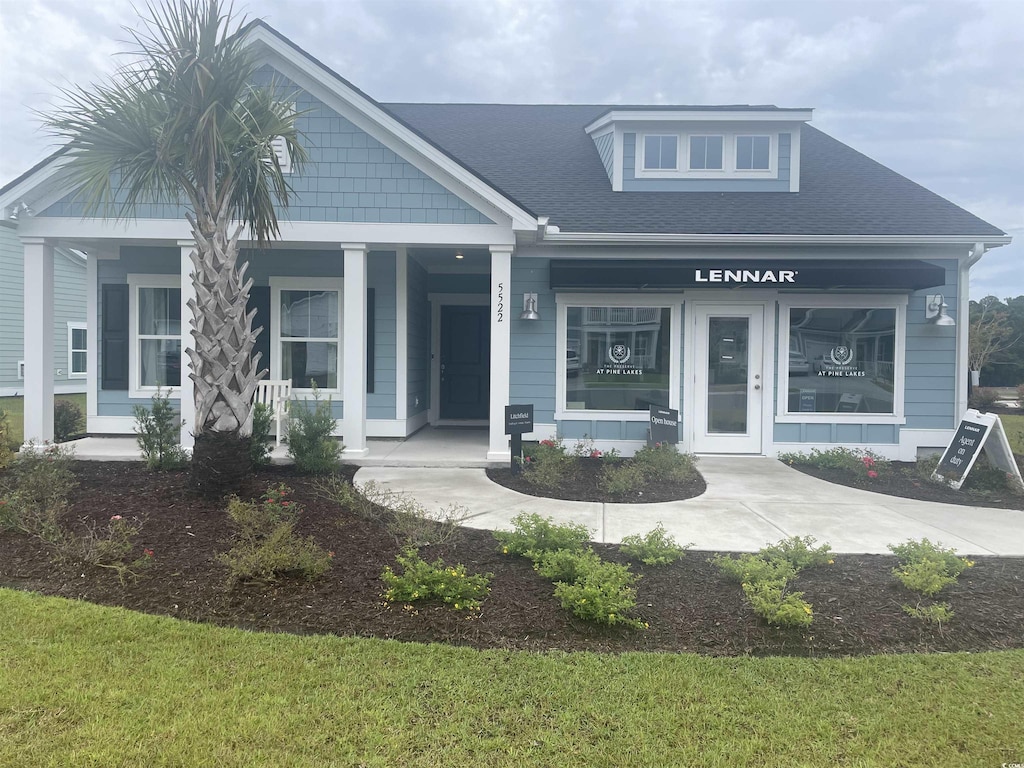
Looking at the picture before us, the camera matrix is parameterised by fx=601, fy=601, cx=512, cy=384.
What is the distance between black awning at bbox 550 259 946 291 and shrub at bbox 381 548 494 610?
5.64 metres

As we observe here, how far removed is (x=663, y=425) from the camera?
27.8 feet

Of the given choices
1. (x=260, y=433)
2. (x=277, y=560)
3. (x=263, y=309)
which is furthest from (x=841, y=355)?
(x=263, y=309)

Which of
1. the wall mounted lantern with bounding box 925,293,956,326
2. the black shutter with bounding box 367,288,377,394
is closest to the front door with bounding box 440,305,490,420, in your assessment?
the black shutter with bounding box 367,288,377,394

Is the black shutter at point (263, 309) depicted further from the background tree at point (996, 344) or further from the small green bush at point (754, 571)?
the background tree at point (996, 344)

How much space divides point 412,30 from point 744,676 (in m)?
17.4

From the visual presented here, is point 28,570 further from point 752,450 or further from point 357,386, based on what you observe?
point 752,450

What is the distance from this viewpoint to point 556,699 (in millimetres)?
2717

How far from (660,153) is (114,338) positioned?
9540 millimetres

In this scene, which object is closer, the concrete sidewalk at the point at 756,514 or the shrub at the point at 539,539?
the shrub at the point at 539,539

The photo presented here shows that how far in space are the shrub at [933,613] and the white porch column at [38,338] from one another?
9.51 m

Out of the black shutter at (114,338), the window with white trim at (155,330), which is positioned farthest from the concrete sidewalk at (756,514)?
the black shutter at (114,338)

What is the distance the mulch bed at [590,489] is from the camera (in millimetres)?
6488

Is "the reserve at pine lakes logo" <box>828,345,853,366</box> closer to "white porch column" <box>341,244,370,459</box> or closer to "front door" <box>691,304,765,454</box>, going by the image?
"front door" <box>691,304,765,454</box>

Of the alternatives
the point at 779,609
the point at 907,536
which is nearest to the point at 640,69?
the point at 907,536
